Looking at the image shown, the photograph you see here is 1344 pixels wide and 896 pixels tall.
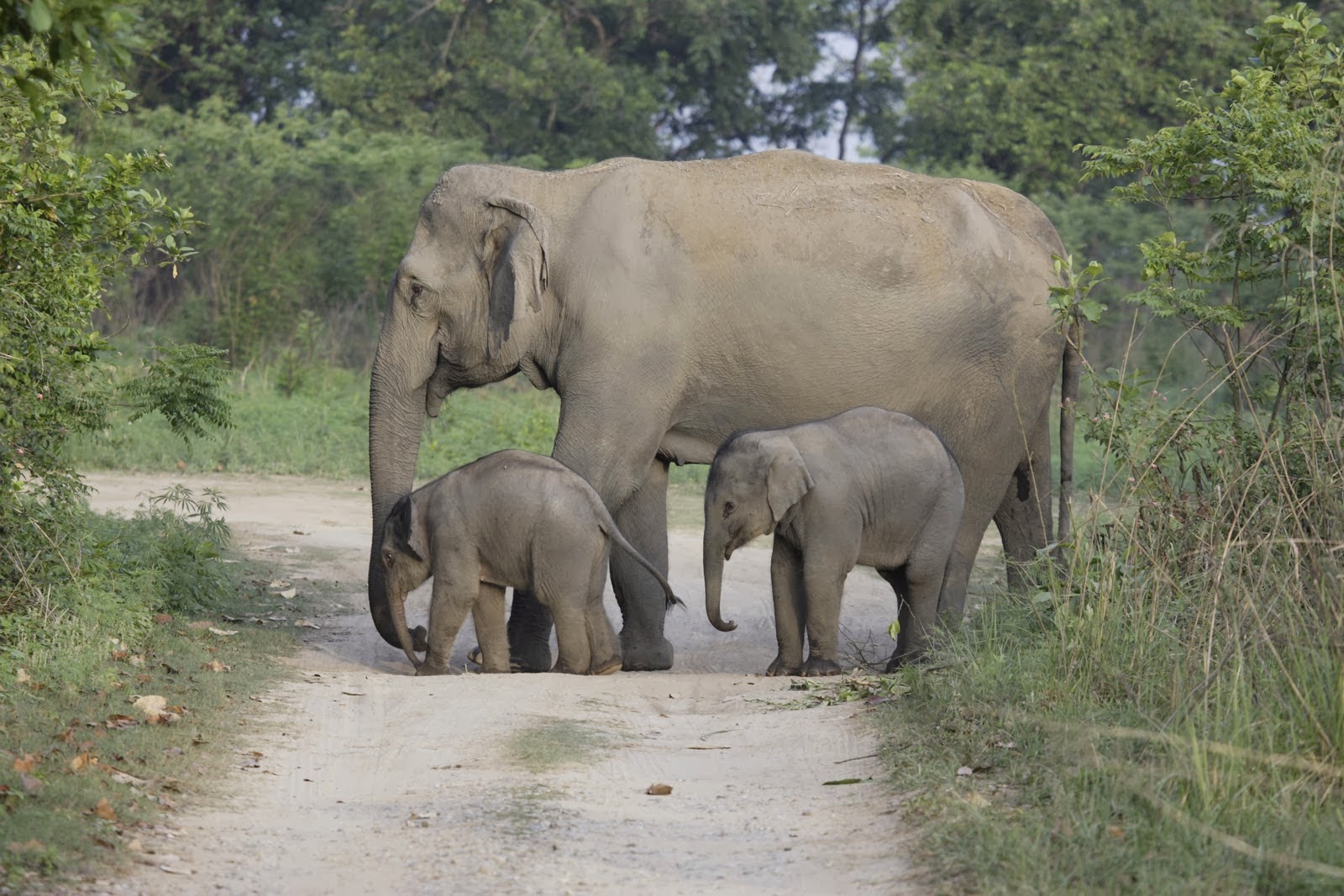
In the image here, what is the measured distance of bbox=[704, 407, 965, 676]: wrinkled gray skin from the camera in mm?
7805

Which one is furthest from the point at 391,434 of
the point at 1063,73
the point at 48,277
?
the point at 1063,73

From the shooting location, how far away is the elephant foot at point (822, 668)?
7840mm

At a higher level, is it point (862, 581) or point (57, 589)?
point (57, 589)

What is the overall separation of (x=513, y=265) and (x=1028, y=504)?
3.20 meters

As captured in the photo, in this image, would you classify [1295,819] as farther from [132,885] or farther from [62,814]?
[62,814]

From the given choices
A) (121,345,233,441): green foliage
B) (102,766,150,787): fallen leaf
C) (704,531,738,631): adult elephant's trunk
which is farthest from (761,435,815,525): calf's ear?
(102,766,150,787): fallen leaf

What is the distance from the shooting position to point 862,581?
1153cm

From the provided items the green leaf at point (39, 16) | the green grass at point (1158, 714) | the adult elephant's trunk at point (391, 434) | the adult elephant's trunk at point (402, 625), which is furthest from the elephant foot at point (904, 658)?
the green leaf at point (39, 16)

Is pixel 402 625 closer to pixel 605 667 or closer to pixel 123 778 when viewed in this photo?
pixel 605 667

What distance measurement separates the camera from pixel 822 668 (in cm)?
787

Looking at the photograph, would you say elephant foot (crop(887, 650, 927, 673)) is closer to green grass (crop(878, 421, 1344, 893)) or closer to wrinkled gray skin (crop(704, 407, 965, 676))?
wrinkled gray skin (crop(704, 407, 965, 676))

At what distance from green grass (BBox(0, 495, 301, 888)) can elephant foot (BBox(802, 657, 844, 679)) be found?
238 centimetres

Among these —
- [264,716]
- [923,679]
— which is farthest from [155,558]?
[923,679]

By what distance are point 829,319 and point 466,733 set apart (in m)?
3.18
